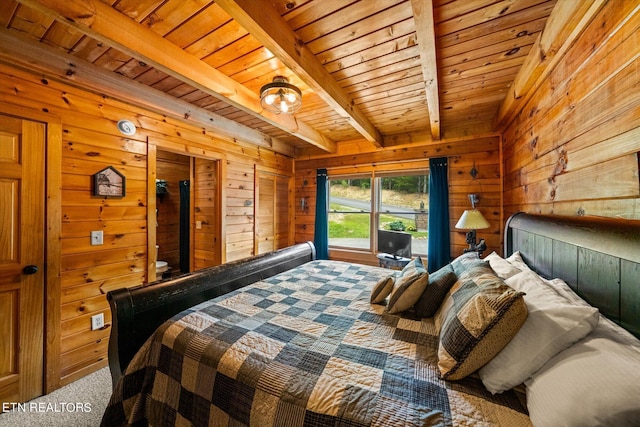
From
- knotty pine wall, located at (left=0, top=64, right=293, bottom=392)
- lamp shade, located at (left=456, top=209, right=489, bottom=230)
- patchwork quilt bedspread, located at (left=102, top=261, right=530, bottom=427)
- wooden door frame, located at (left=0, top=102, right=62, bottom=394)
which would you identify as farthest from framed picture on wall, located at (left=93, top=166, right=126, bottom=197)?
lamp shade, located at (left=456, top=209, right=489, bottom=230)

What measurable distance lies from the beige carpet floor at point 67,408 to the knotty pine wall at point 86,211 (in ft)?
0.41

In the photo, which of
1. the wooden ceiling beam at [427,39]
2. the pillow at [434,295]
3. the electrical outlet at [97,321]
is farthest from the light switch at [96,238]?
the wooden ceiling beam at [427,39]

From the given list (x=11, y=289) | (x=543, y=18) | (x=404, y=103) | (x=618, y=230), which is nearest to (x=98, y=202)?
(x=11, y=289)

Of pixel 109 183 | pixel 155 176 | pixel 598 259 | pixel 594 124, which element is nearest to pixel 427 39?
pixel 594 124

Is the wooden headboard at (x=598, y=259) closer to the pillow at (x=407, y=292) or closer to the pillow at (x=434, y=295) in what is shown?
the pillow at (x=434, y=295)

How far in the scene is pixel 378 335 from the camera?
1239 mm

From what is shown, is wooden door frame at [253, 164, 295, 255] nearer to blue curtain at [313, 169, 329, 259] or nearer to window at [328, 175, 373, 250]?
blue curtain at [313, 169, 329, 259]

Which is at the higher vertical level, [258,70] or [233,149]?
[258,70]

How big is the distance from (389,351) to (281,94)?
1.94 meters

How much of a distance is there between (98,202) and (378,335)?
249 cm

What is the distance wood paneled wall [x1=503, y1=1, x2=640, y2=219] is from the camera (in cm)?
96

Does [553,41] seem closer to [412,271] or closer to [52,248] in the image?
[412,271]

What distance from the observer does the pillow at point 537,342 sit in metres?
0.82

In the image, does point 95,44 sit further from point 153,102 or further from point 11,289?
point 11,289
